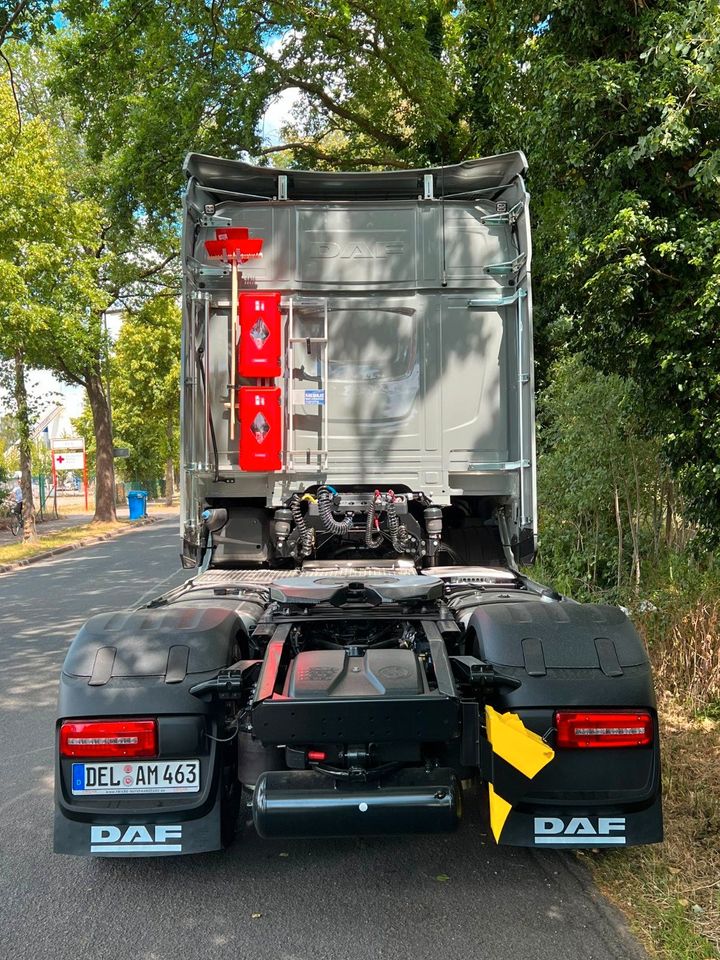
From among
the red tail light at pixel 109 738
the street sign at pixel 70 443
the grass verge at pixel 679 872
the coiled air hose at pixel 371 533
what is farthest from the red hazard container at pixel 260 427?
the street sign at pixel 70 443

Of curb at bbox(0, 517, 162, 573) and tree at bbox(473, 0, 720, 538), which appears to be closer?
tree at bbox(473, 0, 720, 538)

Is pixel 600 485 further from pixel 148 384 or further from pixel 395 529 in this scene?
pixel 148 384

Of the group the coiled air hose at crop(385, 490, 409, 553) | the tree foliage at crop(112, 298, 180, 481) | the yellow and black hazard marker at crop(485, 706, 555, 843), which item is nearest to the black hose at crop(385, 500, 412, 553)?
the coiled air hose at crop(385, 490, 409, 553)

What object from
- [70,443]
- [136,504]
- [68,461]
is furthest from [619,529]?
[70,443]

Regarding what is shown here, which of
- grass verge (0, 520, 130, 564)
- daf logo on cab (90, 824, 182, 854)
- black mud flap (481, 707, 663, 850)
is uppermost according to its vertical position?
black mud flap (481, 707, 663, 850)

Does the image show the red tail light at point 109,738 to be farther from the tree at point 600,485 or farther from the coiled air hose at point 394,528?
the tree at point 600,485

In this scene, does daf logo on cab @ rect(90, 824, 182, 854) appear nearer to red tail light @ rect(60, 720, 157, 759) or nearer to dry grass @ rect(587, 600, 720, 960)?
red tail light @ rect(60, 720, 157, 759)

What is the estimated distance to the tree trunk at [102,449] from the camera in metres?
24.7

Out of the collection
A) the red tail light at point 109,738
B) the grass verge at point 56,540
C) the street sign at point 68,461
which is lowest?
the grass verge at point 56,540

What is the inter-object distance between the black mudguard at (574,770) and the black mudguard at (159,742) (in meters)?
1.09

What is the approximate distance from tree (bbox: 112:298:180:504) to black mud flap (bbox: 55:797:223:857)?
23.3 m

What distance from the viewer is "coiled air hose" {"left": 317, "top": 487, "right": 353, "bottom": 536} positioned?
5.48 m

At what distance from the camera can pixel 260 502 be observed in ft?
19.4

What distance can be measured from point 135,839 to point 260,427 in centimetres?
290
